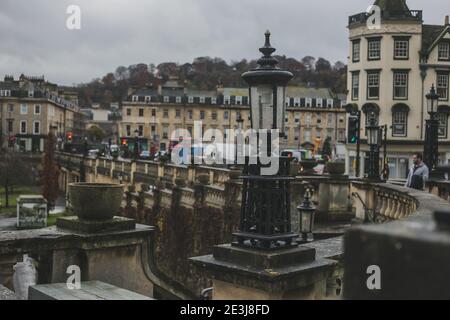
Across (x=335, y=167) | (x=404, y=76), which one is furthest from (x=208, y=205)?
(x=404, y=76)

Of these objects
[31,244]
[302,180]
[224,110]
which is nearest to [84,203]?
[31,244]

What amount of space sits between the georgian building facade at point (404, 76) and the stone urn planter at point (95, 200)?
39681mm

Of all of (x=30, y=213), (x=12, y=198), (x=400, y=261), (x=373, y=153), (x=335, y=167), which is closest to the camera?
(x=400, y=261)

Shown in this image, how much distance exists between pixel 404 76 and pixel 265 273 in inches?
1647

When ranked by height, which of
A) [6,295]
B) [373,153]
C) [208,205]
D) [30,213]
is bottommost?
[30,213]

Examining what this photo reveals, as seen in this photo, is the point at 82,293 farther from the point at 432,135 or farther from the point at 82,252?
the point at 432,135

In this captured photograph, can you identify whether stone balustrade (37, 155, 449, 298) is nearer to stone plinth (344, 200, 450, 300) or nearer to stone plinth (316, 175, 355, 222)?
stone plinth (316, 175, 355, 222)

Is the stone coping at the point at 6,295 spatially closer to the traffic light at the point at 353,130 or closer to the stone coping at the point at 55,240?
the stone coping at the point at 55,240

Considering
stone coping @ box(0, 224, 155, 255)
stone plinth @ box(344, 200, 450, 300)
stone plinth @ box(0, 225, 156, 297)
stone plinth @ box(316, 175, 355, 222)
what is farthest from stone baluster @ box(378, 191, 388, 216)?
stone plinth @ box(344, 200, 450, 300)

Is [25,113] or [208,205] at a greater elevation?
[25,113]

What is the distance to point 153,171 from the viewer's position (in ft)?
118

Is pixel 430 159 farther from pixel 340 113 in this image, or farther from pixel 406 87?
pixel 340 113

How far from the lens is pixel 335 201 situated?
17.3m

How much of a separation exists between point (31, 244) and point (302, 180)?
11905mm
